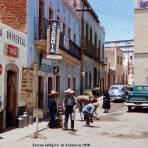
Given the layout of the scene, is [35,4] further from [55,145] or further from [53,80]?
[55,145]

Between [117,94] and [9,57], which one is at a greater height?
[9,57]

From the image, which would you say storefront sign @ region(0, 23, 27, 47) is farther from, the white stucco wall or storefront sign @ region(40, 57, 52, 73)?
storefront sign @ region(40, 57, 52, 73)

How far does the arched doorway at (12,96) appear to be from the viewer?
18.3 meters

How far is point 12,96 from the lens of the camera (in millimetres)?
18562

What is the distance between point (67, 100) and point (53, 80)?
878 centimetres

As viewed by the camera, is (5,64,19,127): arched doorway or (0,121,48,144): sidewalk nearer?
(0,121,48,144): sidewalk

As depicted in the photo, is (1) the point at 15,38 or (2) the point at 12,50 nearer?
(2) the point at 12,50

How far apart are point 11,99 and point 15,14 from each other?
4.07 m

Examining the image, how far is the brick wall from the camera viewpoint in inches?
802

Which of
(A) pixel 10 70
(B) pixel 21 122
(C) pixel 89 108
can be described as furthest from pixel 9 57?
(C) pixel 89 108

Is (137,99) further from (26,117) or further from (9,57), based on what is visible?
(9,57)

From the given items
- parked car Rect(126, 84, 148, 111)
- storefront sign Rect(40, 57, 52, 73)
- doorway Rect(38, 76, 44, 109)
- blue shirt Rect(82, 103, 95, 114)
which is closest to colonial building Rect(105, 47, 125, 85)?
parked car Rect(126, 84, 148, 111)

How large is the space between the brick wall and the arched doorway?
2588mm

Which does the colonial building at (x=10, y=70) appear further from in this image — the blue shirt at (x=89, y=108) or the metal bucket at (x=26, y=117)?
the blue shirt at (x=89, y=108)
